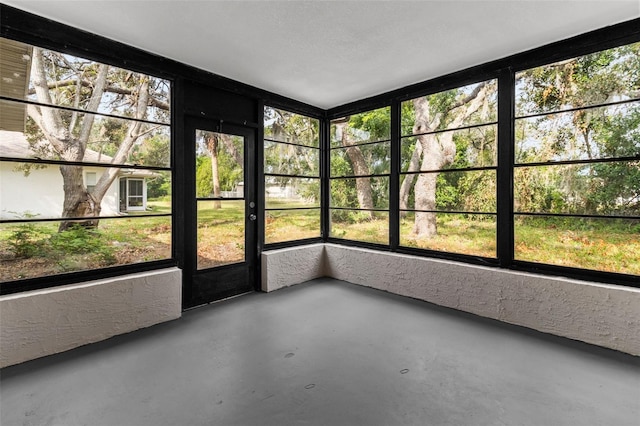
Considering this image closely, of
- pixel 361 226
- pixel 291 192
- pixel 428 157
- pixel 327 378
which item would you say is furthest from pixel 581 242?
pixel 291 192

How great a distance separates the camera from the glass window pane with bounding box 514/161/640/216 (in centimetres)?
292

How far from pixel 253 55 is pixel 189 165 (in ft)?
5.00

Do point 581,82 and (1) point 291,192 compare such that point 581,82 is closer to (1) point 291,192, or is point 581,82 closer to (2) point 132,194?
(1) point 291,192

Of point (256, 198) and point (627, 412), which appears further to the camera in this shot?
point (256, 198)

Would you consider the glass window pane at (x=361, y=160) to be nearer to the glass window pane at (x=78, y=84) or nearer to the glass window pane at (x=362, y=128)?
the glass window pane at (x=362, y=128)

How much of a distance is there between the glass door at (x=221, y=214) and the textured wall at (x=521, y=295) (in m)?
1.90

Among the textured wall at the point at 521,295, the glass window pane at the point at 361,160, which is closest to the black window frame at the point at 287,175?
the glass window pane at the point at 361,160

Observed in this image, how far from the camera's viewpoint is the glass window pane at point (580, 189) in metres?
2.92

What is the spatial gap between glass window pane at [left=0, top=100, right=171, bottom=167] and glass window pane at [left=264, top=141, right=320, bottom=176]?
1537 mm

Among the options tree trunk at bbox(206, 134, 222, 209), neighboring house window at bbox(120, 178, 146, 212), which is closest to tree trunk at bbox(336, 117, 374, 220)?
tree trunk at bbox(206, 134, 222, 209)

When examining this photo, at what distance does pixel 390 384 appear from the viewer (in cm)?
222

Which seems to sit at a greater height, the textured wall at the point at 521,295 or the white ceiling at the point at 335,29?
the white ceiling at the point at 335,29

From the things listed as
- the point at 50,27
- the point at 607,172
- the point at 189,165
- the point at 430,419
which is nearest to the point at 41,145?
the point at 50,27

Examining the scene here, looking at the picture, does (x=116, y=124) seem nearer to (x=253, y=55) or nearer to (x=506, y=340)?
(x=253, y=55)
